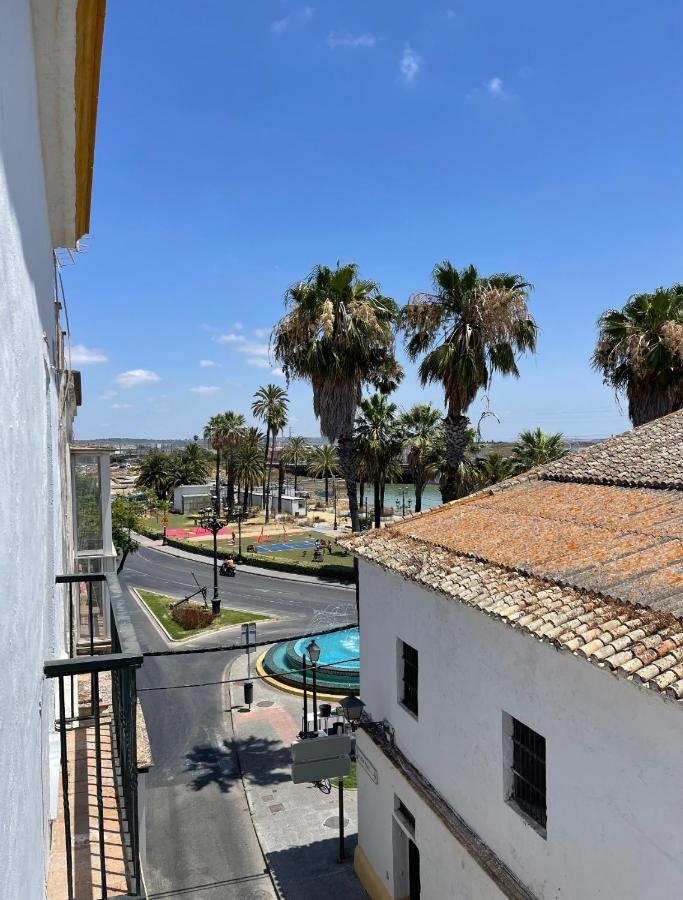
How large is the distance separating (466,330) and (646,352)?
22.2 ft

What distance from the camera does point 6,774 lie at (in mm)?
1825

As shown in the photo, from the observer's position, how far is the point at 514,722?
275 inches

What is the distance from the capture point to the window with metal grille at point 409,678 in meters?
9.40

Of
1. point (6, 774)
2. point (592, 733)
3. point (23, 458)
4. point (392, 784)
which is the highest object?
point (23, 458)

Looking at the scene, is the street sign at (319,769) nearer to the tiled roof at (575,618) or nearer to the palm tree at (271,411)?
the tiled roof at (575,618)

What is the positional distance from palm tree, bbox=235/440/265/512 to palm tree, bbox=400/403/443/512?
29442 mm

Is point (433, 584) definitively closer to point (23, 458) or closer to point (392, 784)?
point (392, 784)

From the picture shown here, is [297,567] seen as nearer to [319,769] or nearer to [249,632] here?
[249,632]

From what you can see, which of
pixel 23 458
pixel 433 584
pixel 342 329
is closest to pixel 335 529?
pixel 342 329

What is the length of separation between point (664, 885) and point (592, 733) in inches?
46.4

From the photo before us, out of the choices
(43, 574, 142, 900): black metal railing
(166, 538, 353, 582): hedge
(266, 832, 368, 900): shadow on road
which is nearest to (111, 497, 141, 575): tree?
(166, 538, 353, 582): hedge

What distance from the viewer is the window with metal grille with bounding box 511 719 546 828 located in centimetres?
652

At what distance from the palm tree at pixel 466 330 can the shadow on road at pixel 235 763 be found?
986 centimetres

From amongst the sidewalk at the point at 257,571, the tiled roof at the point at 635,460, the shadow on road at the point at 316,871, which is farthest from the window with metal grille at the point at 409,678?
the sidewalk at the point at 257,571
